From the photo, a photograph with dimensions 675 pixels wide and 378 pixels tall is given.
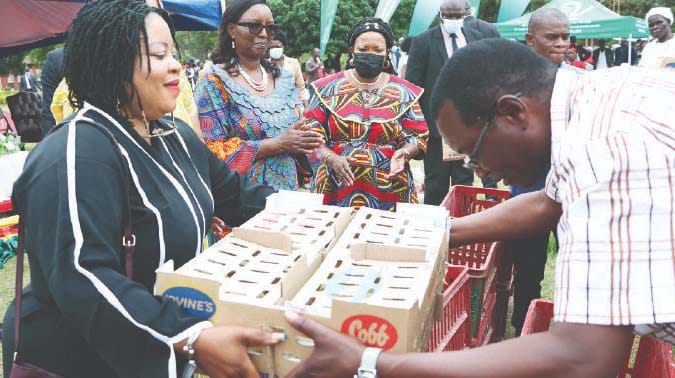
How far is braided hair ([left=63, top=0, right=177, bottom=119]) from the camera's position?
72.0 inches

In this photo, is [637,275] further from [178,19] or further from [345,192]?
[178,19]

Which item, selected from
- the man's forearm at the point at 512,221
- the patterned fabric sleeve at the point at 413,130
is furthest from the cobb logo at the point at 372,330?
the patterned fabric sleeve at the point at 413,130

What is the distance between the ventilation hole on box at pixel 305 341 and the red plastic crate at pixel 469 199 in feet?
8.25

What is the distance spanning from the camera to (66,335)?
1777 mm

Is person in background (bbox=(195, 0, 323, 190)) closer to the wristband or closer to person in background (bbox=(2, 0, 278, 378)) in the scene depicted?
person in background (bbox=(2, 0, 278, 378))

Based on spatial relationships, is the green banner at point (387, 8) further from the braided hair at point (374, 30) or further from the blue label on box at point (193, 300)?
the blue label on box at point (193, 300)


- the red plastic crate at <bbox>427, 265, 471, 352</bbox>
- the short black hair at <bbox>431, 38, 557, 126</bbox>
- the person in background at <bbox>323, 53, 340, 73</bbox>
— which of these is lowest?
the person in background at <bbox>323, 53, 340, 73</bbox>

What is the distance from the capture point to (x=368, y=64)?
389 centimetres

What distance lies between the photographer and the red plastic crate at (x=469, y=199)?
3996 mm

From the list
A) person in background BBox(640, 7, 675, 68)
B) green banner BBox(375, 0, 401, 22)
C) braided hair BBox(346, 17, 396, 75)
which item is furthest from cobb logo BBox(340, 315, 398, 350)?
green banner BBox(375, 0, 401, 22)

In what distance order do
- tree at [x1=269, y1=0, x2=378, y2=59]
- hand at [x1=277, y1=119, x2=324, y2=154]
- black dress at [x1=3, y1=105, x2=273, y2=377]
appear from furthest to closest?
1. tree at [x1=269, y1=0, x2=378, y2=59]
2. hand at [x1=277, y1=119, x2=324, y2=154]
3. black dress at [x1=3, y1=105, x2=273, y2=377]

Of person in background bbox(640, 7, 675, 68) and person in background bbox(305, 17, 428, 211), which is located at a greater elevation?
person in background bbox(640, 7, 675, 68)

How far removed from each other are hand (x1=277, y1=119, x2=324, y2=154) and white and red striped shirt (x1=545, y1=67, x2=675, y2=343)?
231 cm

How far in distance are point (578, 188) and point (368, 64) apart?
2.67m
